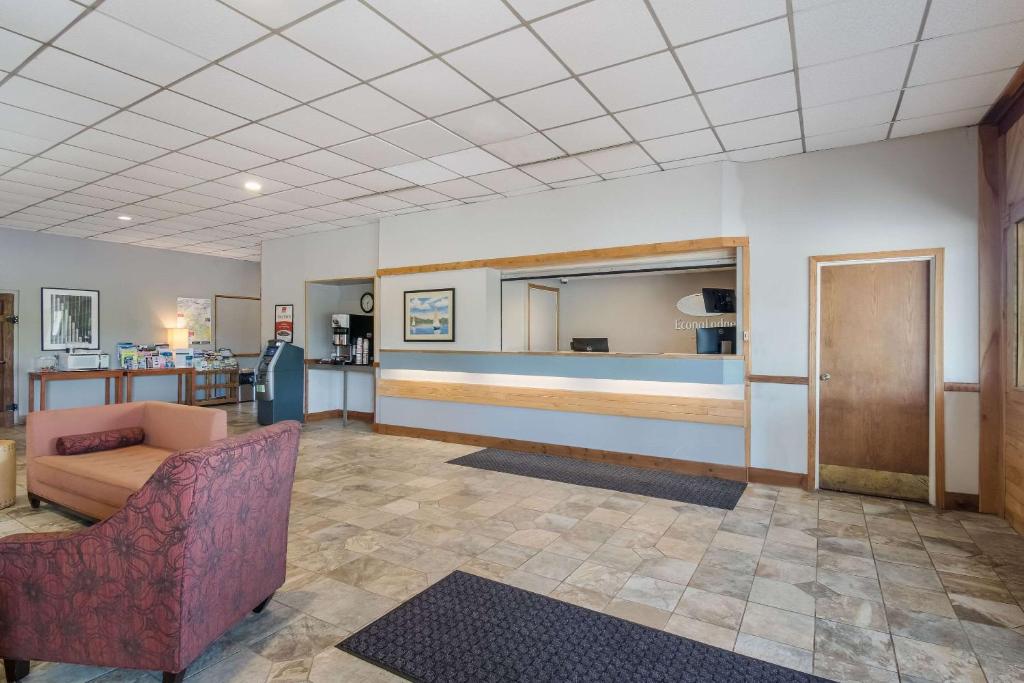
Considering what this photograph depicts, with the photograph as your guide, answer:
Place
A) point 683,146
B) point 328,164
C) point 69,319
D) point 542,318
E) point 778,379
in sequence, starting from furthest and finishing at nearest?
point 69,319, point 542,318, point 328,164, point 778,379, point 683,146

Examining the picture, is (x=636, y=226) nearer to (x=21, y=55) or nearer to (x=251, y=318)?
(x=21, y=55)

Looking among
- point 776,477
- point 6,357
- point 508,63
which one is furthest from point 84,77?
point 6,357

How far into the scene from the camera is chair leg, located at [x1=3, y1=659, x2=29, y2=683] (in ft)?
6.70

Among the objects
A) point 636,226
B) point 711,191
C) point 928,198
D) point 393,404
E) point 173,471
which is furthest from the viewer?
point 393,404

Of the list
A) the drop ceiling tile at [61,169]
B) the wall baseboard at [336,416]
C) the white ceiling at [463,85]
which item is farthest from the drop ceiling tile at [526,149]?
the wall baseboard at [336,416]

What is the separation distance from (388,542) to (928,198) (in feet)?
16.6

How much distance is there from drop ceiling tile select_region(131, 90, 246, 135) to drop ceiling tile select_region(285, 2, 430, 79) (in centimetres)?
130

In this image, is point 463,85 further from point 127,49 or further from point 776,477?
point 776,477

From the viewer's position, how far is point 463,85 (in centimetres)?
347

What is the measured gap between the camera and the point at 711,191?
5.00m

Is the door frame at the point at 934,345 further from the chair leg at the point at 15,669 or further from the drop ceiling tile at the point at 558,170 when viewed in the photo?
the chair leg at the point at 15,669

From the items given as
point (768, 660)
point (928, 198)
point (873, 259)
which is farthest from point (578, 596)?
point (928, 198)

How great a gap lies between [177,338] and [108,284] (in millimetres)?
1377

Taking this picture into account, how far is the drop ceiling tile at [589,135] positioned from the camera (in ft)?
13.4
